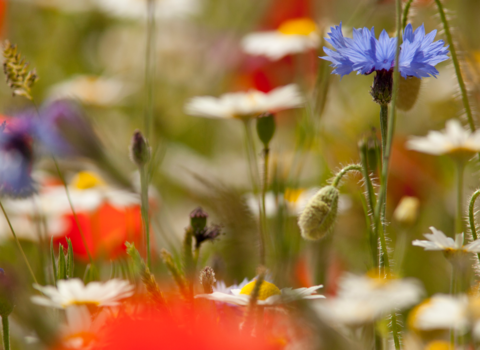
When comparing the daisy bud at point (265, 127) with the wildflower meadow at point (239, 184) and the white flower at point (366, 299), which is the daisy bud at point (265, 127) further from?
the white flower at point (366, 299)

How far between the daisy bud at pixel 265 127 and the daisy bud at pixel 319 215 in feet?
0.52

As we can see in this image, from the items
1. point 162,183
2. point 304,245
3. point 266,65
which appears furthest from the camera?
point 266,65

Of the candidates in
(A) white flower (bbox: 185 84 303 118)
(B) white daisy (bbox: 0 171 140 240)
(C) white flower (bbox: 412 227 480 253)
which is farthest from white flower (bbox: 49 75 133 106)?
(C) white flower (bbox: 412 227 480 253)

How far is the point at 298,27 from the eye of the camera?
3.92 ft

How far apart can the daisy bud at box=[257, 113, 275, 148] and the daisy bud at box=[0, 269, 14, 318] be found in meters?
0.30

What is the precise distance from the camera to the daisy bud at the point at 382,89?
43cm

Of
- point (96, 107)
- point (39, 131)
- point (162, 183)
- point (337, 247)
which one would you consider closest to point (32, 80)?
point (39, 131)

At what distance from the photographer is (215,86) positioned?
1393mm

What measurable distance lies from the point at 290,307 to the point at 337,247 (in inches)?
22.4

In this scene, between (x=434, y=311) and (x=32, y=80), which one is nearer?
(x=434, y=311)

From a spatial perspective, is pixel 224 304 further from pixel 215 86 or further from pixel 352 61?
pixel 215 86

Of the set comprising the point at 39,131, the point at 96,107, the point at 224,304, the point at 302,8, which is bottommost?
the point at 224,304

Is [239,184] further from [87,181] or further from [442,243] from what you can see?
[442,243]

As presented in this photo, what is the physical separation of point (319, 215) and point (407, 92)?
14 centimetres
